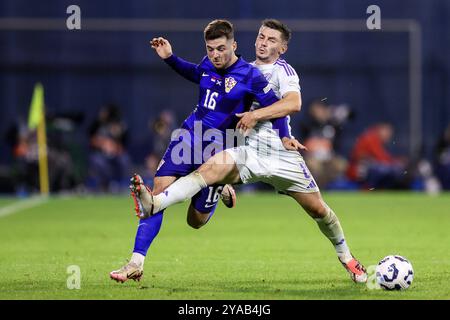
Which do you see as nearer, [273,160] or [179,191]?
[179,191]

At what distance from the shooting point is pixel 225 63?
363 inches

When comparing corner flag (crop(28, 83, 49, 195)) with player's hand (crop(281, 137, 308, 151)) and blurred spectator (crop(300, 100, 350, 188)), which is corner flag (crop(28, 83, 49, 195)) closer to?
blurred spectator (crop(300, 100, 350, 188))

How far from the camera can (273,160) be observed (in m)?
8.82

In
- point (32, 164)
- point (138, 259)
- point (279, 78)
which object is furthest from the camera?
point (32, 164)

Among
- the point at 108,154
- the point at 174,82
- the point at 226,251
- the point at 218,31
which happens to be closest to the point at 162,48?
the point at 218,31

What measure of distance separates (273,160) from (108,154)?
622 inches

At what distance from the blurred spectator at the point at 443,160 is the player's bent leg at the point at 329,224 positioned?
16.0 meters

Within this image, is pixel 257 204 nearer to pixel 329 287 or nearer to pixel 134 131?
pixel 134 131

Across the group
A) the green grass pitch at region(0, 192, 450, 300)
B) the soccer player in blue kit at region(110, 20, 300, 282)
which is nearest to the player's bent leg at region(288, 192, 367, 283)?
the green grass pitch at region(0, 192, 450, 300)

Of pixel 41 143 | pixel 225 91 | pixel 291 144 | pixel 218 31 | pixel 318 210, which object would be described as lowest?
pixel 41 143

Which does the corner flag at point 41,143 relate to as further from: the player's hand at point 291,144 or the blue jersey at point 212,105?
the player's hand at point 291,144

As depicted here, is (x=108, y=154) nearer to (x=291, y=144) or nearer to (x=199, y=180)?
(x=291, y=144)

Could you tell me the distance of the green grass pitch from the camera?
848cm

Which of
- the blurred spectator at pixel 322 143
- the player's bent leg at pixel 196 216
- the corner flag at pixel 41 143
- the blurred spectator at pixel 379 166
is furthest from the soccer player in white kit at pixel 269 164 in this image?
the blurred spectator at pixel 379 166
